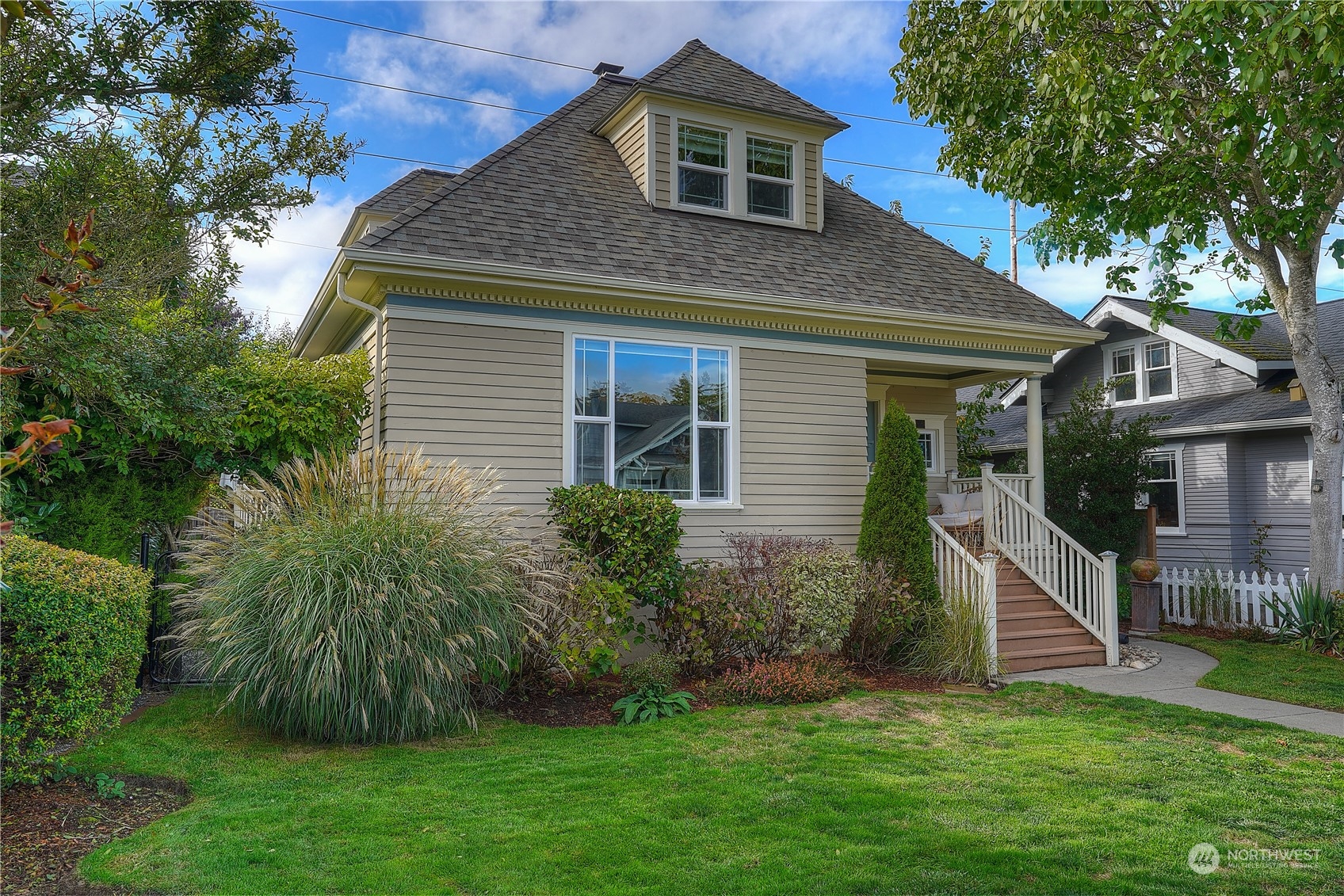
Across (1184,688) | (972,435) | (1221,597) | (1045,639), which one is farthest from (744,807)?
(972,435)

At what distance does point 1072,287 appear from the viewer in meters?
29.5

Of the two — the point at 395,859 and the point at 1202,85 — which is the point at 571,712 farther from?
the point at 1202,85

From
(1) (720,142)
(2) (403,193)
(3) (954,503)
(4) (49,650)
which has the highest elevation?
(1) (720,142)

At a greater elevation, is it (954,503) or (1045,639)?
(954,503)

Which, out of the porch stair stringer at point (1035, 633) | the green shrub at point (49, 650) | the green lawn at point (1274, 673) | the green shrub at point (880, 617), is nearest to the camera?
the green shrub at point (49, 650)

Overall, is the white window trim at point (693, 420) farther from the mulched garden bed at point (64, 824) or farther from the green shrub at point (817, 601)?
the mulched garden bed at point (64, 824)

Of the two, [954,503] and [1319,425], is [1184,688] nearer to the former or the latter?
[954,503]

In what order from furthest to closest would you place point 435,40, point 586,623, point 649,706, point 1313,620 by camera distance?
1. point 435,40
2. point 1313,620
3. point 586,623
4. point 649,706

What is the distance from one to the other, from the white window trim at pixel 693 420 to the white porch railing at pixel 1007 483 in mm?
3660

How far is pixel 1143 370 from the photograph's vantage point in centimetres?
1741

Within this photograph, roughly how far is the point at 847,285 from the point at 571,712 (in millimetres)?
6256

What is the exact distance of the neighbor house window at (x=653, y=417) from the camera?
903 centimetres

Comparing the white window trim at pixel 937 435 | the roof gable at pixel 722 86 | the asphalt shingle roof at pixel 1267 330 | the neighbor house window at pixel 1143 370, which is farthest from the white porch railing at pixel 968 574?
the neighbor house window at pixel 1143 370

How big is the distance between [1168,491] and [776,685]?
12.2 meters
